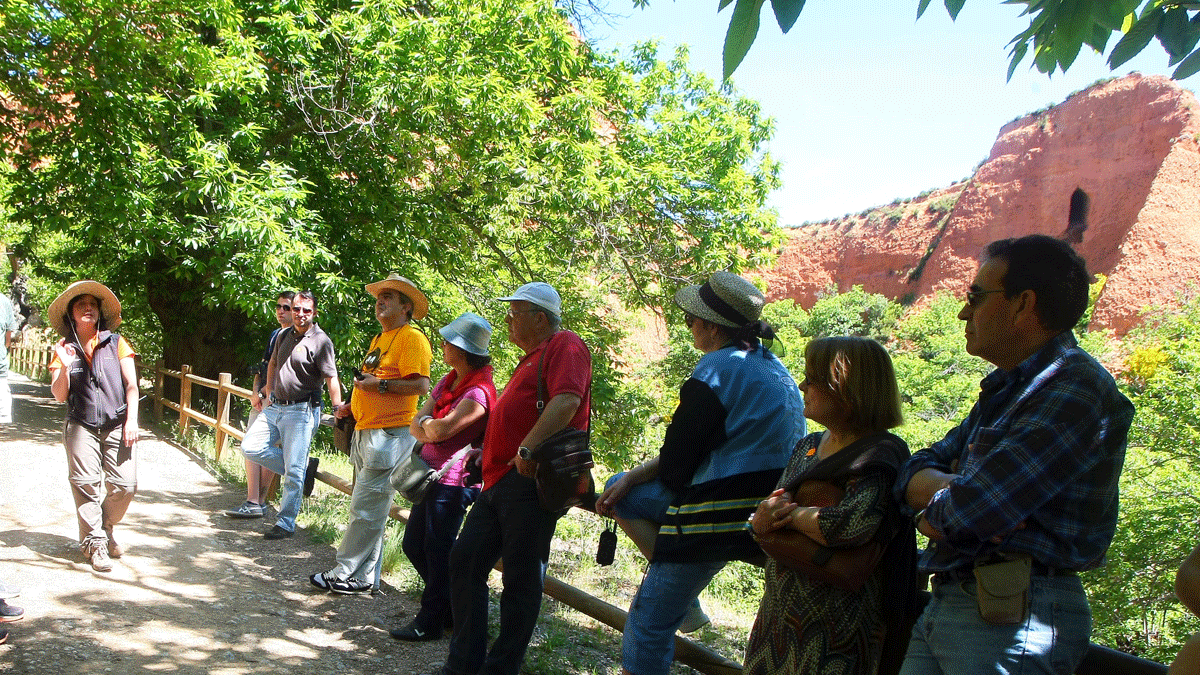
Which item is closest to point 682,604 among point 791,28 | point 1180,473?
point 791,28

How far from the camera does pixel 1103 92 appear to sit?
53.2 m

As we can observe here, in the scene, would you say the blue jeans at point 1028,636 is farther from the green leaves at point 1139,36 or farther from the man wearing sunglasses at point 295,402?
the man wearing sunglasses at point 295,402

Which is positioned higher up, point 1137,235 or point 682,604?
point 1137,235

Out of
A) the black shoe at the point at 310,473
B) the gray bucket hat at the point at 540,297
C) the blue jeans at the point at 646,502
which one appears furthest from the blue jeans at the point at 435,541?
the black shoe at the point at 310,473

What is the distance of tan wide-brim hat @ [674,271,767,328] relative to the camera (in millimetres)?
3043

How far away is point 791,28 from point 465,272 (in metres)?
12.9

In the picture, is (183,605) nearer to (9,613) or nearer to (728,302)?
(9,613)

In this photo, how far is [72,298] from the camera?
5.21m

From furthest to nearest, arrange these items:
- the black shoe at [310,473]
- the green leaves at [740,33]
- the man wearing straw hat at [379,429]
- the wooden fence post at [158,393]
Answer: the wooden fence post at [158,393] → the black shoe at [310,473] → the man wearing straw hat at [379,429] → the green leaves at [740,33]

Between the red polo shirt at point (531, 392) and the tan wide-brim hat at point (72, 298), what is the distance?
9.18 ft

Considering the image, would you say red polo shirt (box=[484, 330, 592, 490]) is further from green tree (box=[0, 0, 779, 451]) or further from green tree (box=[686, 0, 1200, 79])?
green tree (box=[0, 0, 779, 451])

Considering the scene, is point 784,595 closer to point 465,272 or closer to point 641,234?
point 641,234

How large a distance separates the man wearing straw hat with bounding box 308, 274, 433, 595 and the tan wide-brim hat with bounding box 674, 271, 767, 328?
249cm

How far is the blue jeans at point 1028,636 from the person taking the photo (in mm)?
1855
